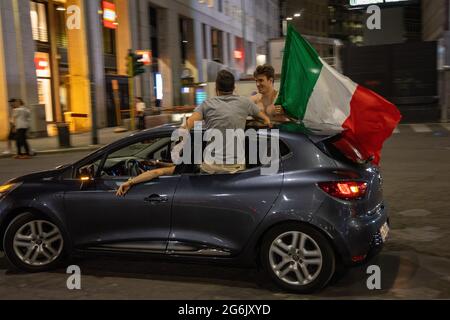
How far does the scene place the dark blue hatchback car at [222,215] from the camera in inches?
180

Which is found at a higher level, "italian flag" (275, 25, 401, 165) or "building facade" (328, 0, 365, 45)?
"building facade" (328, 0, 365, 45)

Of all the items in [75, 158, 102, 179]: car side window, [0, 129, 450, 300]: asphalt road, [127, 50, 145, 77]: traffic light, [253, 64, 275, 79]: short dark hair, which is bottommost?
[0, 129, 450, 300]: asphalt road

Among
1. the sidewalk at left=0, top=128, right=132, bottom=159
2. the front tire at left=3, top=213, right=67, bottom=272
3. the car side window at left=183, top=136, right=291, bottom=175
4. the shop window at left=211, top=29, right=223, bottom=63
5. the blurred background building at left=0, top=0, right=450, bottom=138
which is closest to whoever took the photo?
the car side window at left=183, top=136, right=291, bottom=175

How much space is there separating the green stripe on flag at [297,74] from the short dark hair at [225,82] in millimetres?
658

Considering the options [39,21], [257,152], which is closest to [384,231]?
[257,152]

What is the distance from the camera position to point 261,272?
5.35 meters

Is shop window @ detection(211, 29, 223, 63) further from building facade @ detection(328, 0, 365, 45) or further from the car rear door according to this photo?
building facade @ detection(328, 0, 365, 45)

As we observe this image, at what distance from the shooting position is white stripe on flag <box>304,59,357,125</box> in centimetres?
531

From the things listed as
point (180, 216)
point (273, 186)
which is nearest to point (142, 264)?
point (180, 216)

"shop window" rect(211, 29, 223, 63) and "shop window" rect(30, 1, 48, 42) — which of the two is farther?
"shop window" rect(211, 29, 223, 63)

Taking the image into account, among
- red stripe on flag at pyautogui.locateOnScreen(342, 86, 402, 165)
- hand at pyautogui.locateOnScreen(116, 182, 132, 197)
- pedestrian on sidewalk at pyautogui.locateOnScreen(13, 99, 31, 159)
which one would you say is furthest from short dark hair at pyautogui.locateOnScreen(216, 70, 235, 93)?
pedestrian on sidewalk at pyautogui.locateOnScreen(13, 99, 31, 159)

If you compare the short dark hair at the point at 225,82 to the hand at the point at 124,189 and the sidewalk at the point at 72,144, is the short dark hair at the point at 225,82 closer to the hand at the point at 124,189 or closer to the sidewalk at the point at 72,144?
the hand at the point at 124,189

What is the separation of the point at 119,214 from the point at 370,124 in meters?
2.45
